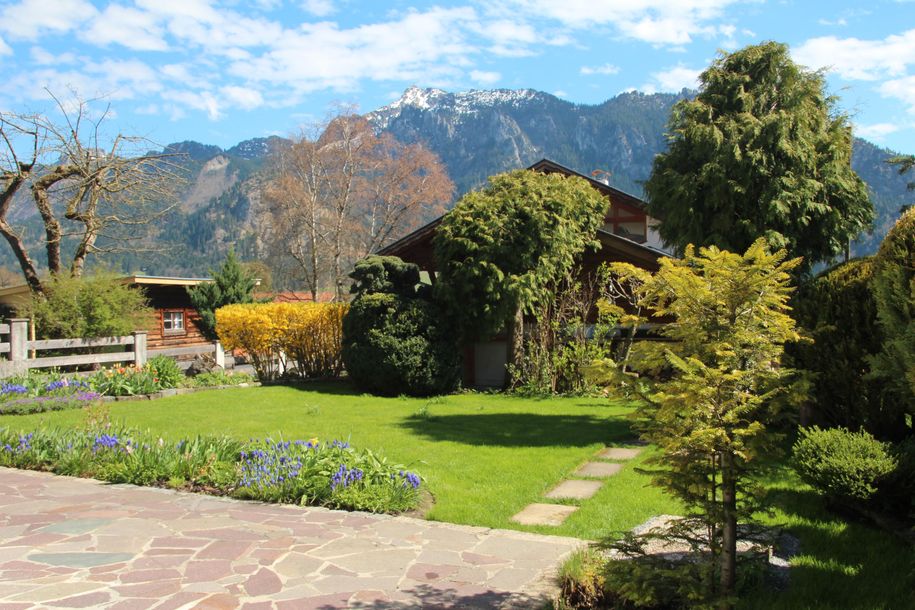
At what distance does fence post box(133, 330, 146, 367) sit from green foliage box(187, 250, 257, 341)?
11.7 metres

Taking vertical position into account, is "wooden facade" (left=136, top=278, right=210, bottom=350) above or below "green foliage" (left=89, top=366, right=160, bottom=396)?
above

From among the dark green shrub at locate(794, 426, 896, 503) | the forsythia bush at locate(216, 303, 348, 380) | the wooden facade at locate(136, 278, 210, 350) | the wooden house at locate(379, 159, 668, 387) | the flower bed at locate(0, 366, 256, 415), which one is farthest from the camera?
the wooden facade at locate(136, 278, 210, 350)

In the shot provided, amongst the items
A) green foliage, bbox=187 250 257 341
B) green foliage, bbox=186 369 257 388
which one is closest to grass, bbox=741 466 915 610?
green foliage, bbox=186 369 257 388

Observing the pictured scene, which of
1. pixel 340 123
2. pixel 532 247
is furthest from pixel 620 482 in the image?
pixel 340 123

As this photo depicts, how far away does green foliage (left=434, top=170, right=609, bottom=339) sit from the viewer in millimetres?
14703

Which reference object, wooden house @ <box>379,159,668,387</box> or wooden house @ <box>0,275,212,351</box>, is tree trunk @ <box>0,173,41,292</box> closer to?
wooden house @ <box>0,275,212,351</box>

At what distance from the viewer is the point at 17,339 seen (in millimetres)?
14789

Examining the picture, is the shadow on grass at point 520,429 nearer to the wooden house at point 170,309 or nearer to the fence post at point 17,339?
the fence post at point 17,339

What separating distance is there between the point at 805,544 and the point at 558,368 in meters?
10.5

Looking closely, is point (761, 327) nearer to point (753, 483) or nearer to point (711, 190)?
point (753, 483)

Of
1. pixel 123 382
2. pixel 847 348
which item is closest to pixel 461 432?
pixel 847 348

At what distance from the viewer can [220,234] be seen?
5674 inches

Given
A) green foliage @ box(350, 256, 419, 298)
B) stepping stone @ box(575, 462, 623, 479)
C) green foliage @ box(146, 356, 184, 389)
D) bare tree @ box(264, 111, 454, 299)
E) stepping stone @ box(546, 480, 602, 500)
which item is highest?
bare tree @ box(264, 111, 454, 299)

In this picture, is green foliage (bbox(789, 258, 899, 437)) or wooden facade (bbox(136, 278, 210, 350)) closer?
green foliage (bbox(789, 258, 899, 437))
